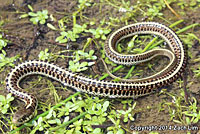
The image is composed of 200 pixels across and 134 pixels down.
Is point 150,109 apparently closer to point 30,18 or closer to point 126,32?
point 126,32

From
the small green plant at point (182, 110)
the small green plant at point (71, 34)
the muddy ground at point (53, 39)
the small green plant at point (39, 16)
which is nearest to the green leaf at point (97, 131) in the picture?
the muddy ground at point (53, 39)

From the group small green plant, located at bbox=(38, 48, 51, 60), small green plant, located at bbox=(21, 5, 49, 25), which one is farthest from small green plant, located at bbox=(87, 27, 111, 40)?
small green plant, located at bbox=(21, 5, 49, 25)

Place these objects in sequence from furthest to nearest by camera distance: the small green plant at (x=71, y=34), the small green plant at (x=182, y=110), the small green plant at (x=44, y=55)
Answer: the small green plant at (x=71, y=34), the small green plant at (x=44, y=55), the small green plant at (x=182, y=110)

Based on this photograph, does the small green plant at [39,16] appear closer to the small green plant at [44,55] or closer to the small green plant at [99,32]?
the small green plant at [44,55]

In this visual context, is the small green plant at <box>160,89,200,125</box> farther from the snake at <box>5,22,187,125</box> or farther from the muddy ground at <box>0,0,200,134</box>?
the snake at <box>5,22,187,125</box>

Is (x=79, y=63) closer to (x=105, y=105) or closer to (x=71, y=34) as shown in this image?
(x=71, y=34)

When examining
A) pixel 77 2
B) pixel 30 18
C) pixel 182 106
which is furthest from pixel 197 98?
pixel 30 18
